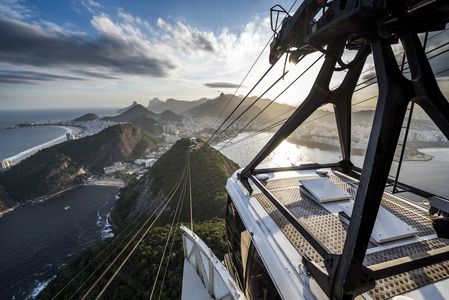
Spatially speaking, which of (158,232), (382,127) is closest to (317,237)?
(382,127)

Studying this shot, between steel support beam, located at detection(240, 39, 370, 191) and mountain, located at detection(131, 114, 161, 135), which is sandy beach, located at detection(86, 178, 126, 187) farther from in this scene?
mountain, located at detection(131, 114, 161, 135)

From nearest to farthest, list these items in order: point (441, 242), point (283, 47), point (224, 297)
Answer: point (441, 242)
point (224, 297)
point (283, 47)

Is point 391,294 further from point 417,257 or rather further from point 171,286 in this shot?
point 171,286

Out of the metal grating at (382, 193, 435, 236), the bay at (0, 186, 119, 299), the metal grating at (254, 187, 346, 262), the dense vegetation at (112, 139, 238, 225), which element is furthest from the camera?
the bay at (0, 186, 119, 299)

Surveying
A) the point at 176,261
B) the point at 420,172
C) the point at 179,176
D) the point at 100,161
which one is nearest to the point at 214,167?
the point at 179,176

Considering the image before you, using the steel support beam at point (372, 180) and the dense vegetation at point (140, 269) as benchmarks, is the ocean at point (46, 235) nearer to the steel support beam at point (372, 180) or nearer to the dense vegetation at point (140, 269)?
the dense vegetation at point (140, 269)

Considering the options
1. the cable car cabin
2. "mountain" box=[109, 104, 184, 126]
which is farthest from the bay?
"mountain" box=[109, 104, 184, 126]
